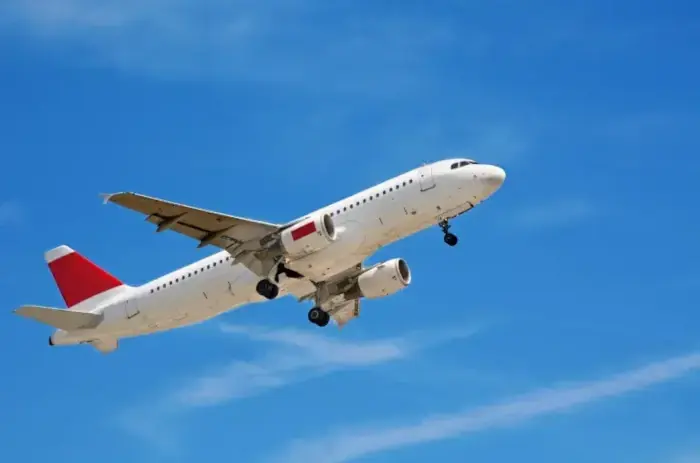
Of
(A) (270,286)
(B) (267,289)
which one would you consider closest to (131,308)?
(B) (267,289)

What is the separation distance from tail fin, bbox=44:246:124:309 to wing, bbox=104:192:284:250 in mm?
7994

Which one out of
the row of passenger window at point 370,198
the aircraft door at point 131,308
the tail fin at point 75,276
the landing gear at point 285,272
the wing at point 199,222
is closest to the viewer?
the wing at point 199,222

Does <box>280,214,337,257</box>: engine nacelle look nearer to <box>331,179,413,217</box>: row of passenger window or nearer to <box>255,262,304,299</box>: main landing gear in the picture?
<box>331,179,413,217</box>: row of passenger window

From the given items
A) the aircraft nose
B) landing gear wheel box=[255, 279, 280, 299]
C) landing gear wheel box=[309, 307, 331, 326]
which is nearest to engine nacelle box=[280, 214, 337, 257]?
landing gear wheel box=[255, 279, 280, 299]

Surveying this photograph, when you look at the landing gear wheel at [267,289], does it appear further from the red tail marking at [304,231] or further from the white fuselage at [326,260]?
the red tail marking at [304,231]

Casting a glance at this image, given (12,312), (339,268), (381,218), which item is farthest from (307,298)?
(12,312)

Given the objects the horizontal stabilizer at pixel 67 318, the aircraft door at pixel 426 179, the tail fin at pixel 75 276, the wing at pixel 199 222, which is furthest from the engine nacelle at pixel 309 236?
the horizontal stabilizer at pixel 67 318

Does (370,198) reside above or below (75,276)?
below

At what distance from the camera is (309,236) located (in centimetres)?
5759

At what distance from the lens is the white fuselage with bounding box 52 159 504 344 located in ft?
186

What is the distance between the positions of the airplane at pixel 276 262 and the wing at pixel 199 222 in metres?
0.04

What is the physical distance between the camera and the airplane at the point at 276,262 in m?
56.9

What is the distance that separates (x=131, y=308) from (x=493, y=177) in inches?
723

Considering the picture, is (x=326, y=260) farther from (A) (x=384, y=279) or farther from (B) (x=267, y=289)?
(A) (x=384, y=279)
